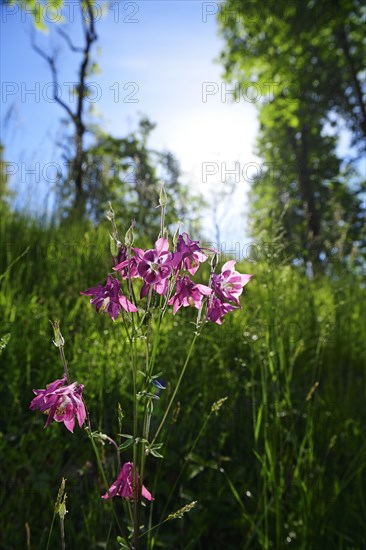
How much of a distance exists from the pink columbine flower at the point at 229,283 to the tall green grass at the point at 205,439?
1.49 feet

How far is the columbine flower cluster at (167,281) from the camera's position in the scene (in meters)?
1.05

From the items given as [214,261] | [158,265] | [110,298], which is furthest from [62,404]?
[214,261]

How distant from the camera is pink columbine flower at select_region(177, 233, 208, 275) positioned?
1.08 m

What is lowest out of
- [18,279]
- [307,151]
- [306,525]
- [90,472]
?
[306,525]

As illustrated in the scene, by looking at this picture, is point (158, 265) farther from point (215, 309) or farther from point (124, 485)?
point (124, 485)

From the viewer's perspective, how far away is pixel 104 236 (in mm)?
4277

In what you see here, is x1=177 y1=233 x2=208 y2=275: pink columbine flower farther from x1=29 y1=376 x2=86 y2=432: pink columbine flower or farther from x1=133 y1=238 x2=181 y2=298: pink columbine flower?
x1=29 y1=376 x2=86 y2=432: pink columbine flower

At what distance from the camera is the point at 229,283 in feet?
3.86

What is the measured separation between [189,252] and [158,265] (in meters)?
0.09

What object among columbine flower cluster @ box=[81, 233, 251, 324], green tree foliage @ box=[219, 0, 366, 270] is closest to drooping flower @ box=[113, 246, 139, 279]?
columbine flower cluster @ box=[81, 233, 251, 324]

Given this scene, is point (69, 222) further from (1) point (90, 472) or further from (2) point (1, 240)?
(1) point (90, 472)

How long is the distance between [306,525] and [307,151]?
51.3 feet

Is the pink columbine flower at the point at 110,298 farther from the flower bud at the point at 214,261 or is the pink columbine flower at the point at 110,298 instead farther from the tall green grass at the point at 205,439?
the tall green grass at the point at 205,439

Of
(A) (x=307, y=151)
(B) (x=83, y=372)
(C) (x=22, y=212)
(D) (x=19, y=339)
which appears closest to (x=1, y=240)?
(C) (x=22, y=212)
